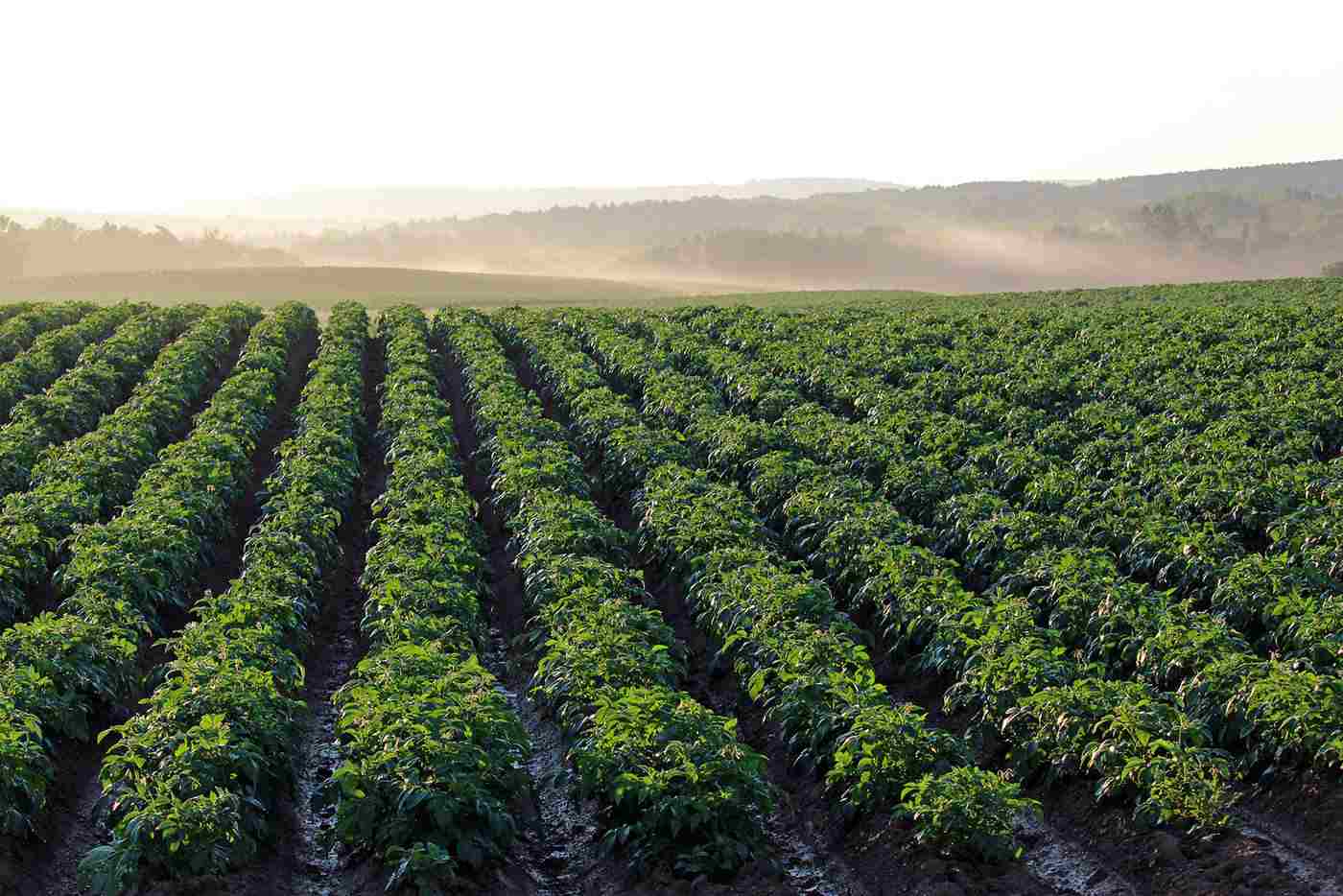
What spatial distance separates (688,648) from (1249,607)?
217 inches

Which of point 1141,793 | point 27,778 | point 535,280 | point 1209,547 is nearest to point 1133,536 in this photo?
point 1209,547

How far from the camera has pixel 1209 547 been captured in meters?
13.7

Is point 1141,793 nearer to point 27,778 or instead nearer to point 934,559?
point 934,559

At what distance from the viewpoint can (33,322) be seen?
3784cm

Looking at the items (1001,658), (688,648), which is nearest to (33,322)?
(688,648)

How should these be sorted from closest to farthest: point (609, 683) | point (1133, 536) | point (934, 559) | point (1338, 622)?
point (609, 683), point (1338, 622), point (934, 559), point (1133, 536)

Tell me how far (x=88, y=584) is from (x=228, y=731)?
15.8ft

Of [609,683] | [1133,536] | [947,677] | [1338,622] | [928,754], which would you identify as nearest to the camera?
[928,754]

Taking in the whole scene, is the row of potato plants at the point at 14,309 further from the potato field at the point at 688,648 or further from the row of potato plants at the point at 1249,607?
the row of potato plants at the point at 1249,607

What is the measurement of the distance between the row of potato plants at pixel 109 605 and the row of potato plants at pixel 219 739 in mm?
513

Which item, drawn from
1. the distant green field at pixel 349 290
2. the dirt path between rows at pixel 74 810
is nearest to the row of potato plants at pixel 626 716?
the dirt path between rows at pixel 74 810

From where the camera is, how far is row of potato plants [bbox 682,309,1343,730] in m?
9.54

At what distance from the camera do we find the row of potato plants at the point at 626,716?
859cm

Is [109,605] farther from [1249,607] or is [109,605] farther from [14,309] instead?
[14,309]
